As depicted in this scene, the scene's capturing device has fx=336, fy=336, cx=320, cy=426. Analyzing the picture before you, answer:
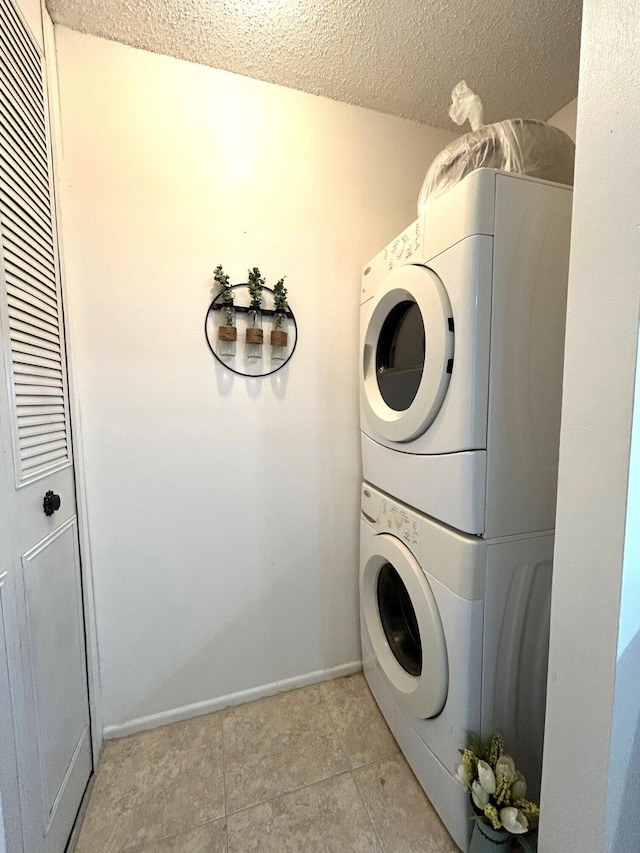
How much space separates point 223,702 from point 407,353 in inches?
59.6

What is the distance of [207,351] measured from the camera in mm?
1231

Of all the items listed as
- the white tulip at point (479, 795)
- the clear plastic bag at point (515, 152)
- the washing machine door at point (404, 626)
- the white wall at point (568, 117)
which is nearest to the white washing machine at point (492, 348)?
the clear plastic bag at point (515, 152)

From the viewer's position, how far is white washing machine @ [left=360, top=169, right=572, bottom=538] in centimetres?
78

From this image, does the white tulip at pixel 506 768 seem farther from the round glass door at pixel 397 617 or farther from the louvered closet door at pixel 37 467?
the louvered closet door at pixel 37 467

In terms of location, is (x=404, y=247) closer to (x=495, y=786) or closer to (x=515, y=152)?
(x=515, y=152)

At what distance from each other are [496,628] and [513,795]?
0.39 m

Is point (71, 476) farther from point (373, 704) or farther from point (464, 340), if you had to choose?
point (373, 704)

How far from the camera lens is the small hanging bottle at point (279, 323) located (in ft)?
4.12

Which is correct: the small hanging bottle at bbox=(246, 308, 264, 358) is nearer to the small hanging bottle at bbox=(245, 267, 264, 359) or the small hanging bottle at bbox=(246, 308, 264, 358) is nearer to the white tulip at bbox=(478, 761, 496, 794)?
the small hanging bottle at bbox=(245, 267, 264, 359)

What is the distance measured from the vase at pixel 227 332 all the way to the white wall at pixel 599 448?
0.98 metres

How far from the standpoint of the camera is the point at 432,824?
0.97 meters

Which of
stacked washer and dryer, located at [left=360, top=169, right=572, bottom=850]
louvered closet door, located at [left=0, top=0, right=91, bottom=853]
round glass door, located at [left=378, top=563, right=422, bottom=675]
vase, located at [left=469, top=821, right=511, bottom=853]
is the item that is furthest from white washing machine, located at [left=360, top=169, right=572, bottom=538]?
louvered closet door, located at [left=0, top=0, right=91, bottom=853]

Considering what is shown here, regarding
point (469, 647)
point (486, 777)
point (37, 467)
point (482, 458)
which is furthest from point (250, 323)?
point (486, 777)

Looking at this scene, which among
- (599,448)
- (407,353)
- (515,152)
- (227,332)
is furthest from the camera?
(227,332)
